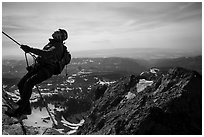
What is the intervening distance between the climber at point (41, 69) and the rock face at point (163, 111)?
499 centimetres

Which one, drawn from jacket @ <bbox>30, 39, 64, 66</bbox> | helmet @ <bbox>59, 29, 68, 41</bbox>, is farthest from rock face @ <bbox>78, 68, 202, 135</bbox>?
helmet @ <bbox>59, 29, 68, 41</bbox>

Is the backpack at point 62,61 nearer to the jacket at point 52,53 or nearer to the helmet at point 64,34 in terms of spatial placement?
the jacket at point 52,53

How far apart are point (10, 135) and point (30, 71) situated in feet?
11.6

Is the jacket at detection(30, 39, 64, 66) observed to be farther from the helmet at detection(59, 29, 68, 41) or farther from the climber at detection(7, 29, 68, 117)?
the helmet at detection(59, 29, 68, 41)

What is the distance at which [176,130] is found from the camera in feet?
39.2

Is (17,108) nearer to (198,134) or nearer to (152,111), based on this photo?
(152,111)

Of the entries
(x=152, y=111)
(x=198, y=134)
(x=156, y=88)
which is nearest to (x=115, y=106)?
(x=156, y=88)

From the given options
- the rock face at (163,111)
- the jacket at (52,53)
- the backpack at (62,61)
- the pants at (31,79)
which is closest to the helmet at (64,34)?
the jacket at (52,53)

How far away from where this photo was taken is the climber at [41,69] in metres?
9.39

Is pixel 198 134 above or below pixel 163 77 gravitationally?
below

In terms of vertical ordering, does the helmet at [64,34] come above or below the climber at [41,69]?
above

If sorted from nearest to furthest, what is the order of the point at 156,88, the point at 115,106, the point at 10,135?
1. the point at 10,135
2. the point at 156,88
3. the point at 115,106

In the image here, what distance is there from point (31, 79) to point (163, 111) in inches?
275

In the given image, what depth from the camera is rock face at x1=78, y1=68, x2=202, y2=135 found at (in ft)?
39.3
